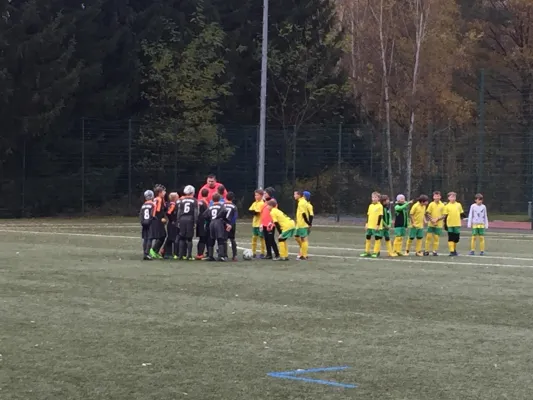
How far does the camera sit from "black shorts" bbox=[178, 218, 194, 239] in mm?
21594

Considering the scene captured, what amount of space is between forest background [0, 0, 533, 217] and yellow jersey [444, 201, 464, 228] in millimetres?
16717

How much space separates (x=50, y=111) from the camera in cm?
4075

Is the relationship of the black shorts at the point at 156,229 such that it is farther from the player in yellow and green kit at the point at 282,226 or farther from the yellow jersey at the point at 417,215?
the yellow jersey at the point at 417,215

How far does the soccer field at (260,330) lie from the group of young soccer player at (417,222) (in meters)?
2.47

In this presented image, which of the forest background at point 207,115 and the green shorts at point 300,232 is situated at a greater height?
the forest background at point 207,115

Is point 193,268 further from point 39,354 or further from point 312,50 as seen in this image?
point 312,50

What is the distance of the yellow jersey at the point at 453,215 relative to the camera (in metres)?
24.5

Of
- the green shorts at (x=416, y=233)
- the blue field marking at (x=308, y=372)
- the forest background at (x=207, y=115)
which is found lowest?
the blue field marking at (x=308, y=372)

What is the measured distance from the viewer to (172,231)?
2205cm

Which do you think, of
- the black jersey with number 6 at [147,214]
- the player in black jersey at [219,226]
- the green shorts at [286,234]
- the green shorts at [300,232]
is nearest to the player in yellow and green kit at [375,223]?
the green shorts at [300,232]

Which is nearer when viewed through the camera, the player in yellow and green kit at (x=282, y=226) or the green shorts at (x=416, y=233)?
the player in yellow and green kit at (x=282, y=226)

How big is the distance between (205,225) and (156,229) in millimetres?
1062

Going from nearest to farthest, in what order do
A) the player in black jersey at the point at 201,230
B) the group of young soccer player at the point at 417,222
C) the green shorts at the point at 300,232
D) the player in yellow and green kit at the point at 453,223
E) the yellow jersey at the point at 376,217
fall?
the player in black jersey at the point at 201,230, the green shorts at the point at 300,232, the yellow jersey at the point at 376,217, the group of young soccer player at the point at 417,222, the player in yellow and green kit at the point at 453,223

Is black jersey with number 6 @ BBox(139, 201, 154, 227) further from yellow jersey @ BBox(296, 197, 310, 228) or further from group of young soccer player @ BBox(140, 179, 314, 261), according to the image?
yellow jersey @ BBox(296, 197, 310, 228)
